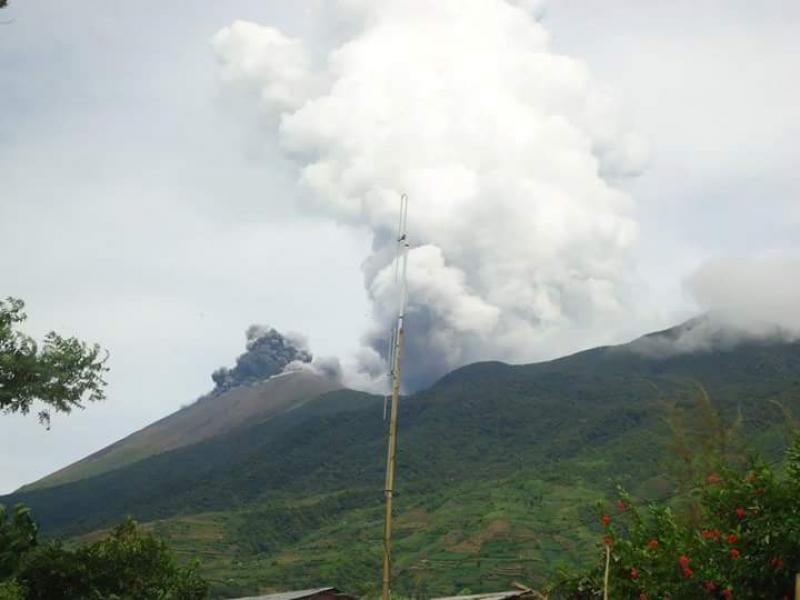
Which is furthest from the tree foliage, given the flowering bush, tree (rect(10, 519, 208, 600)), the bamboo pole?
the bamboo pole

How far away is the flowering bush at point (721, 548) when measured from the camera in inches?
563

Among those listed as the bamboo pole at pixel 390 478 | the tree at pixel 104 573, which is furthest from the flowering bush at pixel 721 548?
the tree at pixel 104 573

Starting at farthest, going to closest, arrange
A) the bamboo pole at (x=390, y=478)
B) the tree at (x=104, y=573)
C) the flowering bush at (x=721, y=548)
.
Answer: the tree at (x=104, y=573) < the flowering bush at (x=721, y=548) < the bamboo pole at (x=390, y=478)

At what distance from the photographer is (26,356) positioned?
3297cm

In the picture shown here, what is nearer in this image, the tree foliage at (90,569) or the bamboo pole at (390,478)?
the bamboo pole at (390,478)

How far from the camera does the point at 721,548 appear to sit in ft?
49.3

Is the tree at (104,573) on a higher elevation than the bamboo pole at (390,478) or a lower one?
lower

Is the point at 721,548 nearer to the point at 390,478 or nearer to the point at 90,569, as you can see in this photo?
the point at 390,478

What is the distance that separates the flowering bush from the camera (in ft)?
46.9

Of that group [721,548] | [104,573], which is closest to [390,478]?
[721,548]

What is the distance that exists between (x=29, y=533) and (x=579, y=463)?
16608 centimetres

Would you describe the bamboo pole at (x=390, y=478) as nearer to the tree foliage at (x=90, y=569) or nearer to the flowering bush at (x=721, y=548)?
the flowering bush at (x=721, y=548)

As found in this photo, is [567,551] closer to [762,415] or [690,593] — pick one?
[762,415]

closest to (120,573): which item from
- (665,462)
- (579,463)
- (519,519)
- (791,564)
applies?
(665,462)
